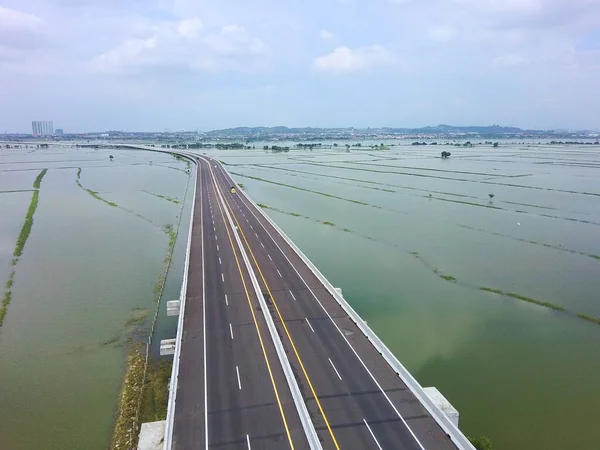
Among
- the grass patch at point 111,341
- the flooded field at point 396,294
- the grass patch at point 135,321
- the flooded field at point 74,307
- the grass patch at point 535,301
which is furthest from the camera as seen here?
the grass patch at point 535,301

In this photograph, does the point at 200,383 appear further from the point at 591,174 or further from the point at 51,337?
the point at 591,174

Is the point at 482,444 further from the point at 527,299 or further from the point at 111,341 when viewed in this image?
the point at 111,341

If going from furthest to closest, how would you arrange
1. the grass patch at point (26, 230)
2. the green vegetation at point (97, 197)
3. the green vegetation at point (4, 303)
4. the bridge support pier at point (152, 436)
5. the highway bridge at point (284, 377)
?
the green vegetation at point (97, 197) → the grass patch at point (26, 230) → the green vegetation at point (4, 303) → the bridge support pier at point (152, 436) → the highway bridge at point (284, 377)

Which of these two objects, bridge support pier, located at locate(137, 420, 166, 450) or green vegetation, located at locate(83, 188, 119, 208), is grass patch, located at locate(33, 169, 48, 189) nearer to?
green vegetation, located at locate(83, 188, 119, 208)

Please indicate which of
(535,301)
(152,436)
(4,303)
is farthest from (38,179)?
(535,301)

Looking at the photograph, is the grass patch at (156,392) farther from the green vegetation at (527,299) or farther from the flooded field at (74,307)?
the green vegetation at (527,299)

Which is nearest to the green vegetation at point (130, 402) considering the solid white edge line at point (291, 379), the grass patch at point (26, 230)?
the solid white edge line at point (291, 379)
